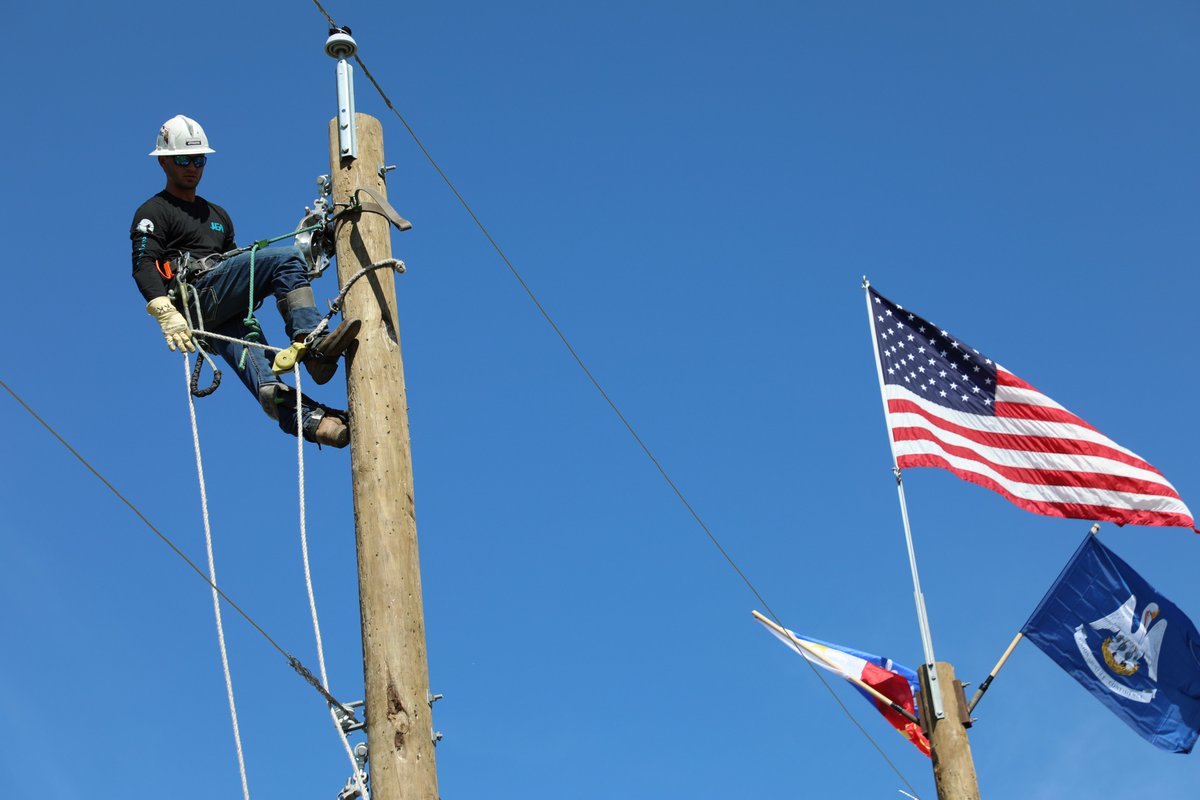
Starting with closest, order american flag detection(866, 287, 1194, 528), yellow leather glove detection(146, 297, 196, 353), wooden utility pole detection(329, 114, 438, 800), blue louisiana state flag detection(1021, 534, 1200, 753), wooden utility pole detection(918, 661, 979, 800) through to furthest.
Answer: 1. wooden utility pole detection(329, 114, 438, 800)
2. yellow leather glove detection(146, 297, 196, 353)
3. wooden utility pole detection(918, 661, 979, 800)
4. blue louisiana state flag detection(1021, 534, 1200, 753)
5. american flag detection(866, 287, 1194, 528)

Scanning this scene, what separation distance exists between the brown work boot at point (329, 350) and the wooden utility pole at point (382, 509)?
60 millimetres

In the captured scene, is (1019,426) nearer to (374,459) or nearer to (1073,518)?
(1073,518)

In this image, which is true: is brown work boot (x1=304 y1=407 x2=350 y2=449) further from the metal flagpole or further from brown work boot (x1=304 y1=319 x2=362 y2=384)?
the metal flagpole

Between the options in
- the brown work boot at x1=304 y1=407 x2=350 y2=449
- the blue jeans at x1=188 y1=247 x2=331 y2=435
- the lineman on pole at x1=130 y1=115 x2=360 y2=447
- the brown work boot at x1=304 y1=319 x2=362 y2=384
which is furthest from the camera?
the blue jeans at x1=188 y1=247 x2=331 y2=435

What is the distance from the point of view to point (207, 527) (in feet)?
22.6

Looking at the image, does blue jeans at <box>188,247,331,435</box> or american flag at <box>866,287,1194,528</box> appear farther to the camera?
american flag at <box>866,287,1194,528</box>

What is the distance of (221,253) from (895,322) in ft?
20.2

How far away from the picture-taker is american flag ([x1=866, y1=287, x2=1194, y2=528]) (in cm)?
1122

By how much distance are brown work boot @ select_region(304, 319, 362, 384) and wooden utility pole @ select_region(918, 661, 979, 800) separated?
521cm

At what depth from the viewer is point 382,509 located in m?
6.25

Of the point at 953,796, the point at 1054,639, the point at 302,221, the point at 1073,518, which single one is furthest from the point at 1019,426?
the point at 302,221

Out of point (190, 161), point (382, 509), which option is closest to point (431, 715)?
point (382, 509)

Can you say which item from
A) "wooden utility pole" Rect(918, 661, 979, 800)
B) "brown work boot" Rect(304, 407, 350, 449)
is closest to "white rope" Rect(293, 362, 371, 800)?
"brown work boot" Rect(304, 407, 350, 449)

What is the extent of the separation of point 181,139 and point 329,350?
2.40 meters
